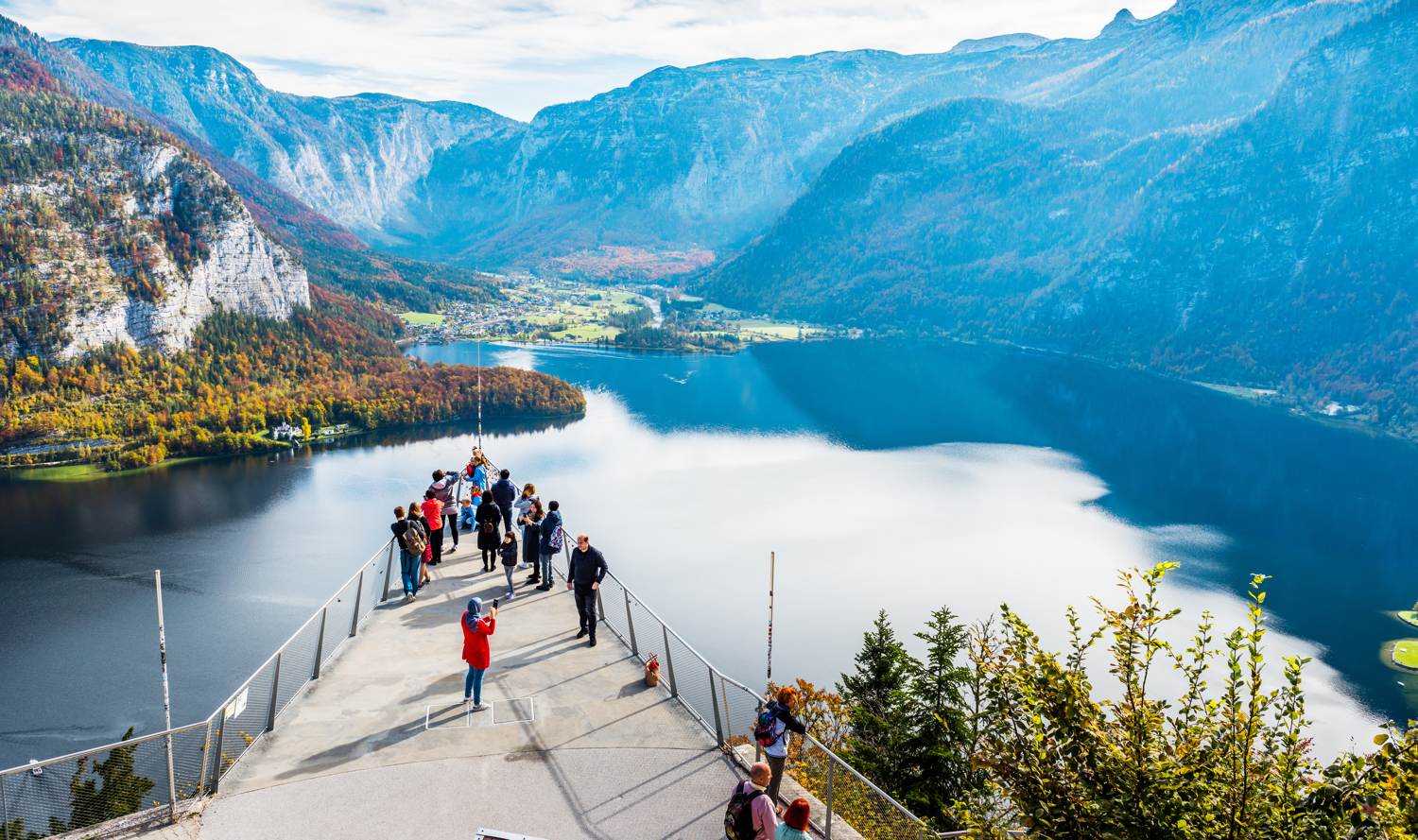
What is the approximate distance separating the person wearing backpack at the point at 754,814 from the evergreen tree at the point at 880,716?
40.2ft

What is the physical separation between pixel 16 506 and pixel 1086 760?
91024mm

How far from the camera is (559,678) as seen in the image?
1656 centimetres

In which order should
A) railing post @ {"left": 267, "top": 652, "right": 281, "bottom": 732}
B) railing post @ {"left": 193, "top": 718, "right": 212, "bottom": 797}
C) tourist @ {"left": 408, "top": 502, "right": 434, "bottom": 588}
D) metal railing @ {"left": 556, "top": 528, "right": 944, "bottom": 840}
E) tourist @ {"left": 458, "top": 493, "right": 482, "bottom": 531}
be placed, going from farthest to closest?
tourist @ {"left": 458, "top": 493, "right": 482, "bottom": 531}, tourist @ {"left": 408, "top": 502, "right": 434, "bottom": 588}, railing post @ {"left": 267, "top": 652, "right": 281, "bottom": 732}, railing post @ {"left": 193, "top": 718, "right": 212, "bottom": 797}, metal railing @ {"left": 556, "top": 528, "right": 944, "bottom": 840}

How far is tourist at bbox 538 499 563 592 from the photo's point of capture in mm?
20391

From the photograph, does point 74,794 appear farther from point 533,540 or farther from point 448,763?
point 533,540

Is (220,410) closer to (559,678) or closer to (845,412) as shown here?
(845,412)

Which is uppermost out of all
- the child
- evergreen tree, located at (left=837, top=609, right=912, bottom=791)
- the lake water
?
the child

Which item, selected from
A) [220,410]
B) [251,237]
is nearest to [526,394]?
[220,410]

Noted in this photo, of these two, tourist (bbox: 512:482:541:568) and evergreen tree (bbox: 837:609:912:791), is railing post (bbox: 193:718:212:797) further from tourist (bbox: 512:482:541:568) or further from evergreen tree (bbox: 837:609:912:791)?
evergreen tree (bbox: 837:609:912:791)

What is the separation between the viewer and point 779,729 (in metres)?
12.4

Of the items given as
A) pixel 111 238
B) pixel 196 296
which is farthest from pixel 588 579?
pixel 111 238

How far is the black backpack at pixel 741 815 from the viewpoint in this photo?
10.3 metres

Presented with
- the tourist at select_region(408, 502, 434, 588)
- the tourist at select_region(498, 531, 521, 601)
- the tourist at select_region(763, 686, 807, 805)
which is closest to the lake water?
the tourist at select_region(498, 531, 521, 601)

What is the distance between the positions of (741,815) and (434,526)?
14.3 meters
